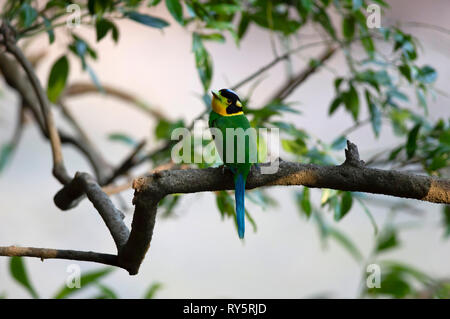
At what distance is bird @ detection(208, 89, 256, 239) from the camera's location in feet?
3.77

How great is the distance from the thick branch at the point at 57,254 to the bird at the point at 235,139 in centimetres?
28

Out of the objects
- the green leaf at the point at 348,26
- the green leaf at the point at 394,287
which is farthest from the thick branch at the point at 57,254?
the green leaf at the point at 348,26

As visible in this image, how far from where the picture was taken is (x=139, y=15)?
1564 millimetres

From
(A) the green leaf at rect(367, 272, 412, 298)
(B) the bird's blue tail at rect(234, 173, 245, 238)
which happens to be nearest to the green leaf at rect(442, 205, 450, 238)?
(A) the green leaf at rect(367, 272, 412, 298)

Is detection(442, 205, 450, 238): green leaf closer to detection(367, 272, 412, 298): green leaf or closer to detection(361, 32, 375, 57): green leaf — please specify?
detection(367, 272, 412, 298): green leaf

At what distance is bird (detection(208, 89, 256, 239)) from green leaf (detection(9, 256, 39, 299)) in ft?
2.07

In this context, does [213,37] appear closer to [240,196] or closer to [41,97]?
[41,97]

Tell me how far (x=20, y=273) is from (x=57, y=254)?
58 centimetres

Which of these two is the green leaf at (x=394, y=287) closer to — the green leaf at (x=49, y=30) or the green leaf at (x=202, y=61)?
the green leaf at (x=202, y=61)

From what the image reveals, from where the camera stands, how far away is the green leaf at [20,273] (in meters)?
1.54

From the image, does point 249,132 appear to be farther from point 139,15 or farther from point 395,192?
point 139,15

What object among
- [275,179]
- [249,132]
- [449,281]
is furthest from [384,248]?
[275,179]
